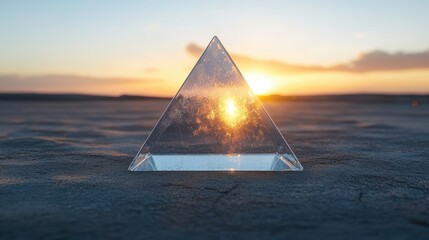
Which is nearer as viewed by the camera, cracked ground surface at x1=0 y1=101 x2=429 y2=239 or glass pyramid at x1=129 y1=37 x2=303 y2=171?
cracked ground surface at x1=0 y1=101 x2=429 y2=239

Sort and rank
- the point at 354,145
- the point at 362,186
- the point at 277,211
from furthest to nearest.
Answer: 1. the point at 354,145
2. the point at 362,186
3. the point at 277,211

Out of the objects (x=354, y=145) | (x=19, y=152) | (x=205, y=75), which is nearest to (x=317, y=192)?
(x=205, y=75)

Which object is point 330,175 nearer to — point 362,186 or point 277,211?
point 362,186

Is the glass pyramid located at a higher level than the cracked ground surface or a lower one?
higher

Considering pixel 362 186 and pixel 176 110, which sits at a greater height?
pixel 176 110

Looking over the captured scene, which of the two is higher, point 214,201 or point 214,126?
point 214,126

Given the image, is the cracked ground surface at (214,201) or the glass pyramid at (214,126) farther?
the glass pyramid at (214,126)

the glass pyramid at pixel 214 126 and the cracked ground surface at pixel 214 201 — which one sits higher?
the glass pyramid at pixel 214 126

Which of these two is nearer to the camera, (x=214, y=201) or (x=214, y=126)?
(x=214, y=201)
